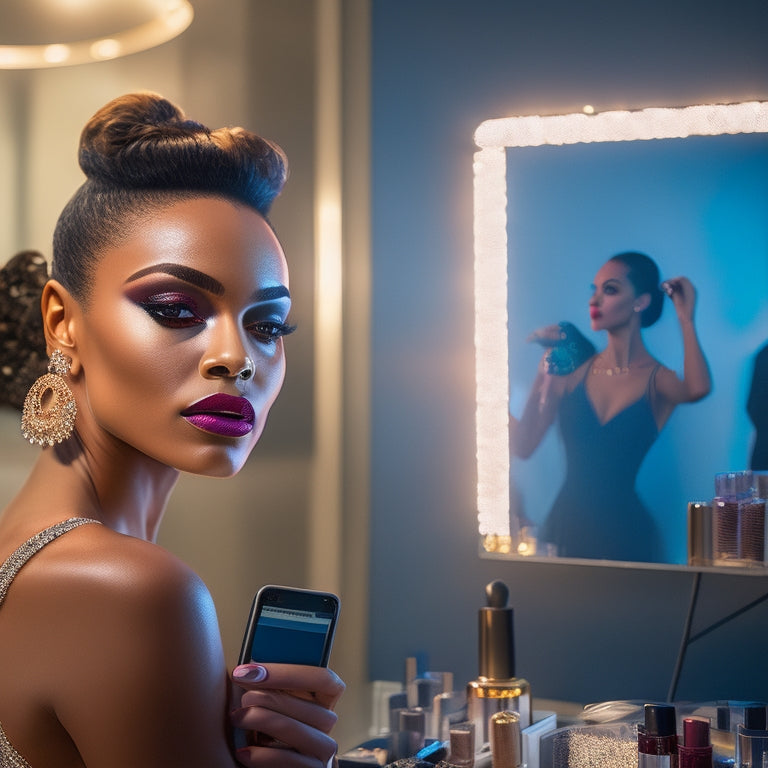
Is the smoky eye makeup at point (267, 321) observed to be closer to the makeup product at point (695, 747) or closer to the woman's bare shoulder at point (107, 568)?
the woman's bare shoulder at point (107, 568)

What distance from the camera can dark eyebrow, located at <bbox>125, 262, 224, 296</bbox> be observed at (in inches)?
28.5

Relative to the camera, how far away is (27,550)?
2.18 feet

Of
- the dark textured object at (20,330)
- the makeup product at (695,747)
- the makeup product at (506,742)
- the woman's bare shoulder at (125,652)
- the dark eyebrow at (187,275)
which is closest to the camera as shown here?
the woman's bare shoulder at (125,652)

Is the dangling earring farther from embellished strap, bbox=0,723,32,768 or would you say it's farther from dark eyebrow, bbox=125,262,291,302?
embellished strap, bbox=0,723,32,768

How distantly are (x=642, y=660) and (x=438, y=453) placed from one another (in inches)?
15.0

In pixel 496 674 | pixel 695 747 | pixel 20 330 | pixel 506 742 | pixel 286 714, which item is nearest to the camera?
pixel 286 714

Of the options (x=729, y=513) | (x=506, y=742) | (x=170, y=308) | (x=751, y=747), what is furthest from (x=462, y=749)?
(x=170, y=308)

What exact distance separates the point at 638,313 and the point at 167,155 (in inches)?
25.6

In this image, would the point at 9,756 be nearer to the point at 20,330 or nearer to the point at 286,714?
the point at 286,714

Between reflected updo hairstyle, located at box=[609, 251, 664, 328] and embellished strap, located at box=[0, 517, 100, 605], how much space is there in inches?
29.4

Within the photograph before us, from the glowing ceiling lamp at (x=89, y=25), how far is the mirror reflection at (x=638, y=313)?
500 millimetres

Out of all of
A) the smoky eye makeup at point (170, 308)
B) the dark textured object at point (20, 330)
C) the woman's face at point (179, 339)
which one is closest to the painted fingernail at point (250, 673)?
the woman's face at point (179, 339)

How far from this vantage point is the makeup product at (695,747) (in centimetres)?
91

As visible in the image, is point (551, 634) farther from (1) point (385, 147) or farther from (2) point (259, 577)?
(1) point (385, 147)
